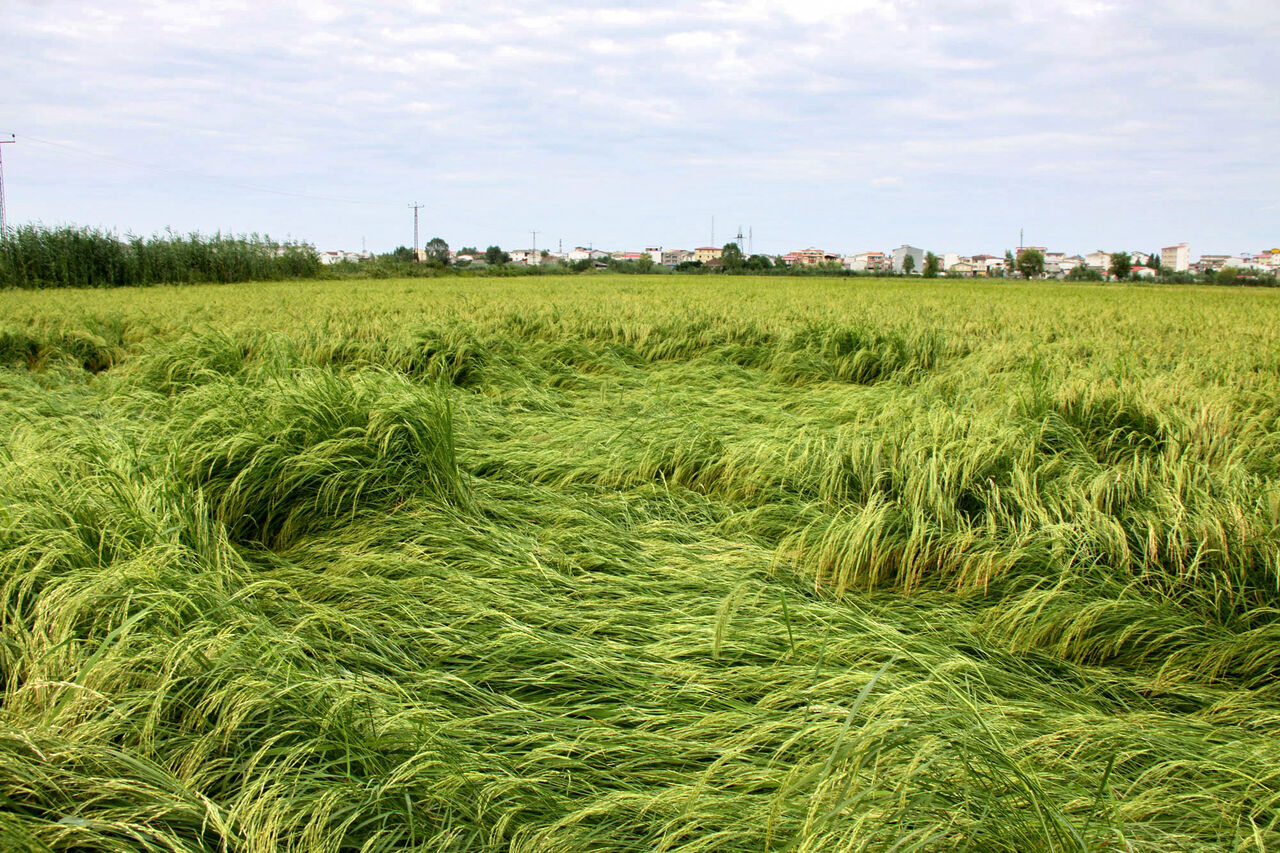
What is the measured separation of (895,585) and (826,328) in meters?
→ 4.85

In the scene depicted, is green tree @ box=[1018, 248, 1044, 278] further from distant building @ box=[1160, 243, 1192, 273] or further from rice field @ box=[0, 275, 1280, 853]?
rice field @ box=[0, 275, 1280, 853]

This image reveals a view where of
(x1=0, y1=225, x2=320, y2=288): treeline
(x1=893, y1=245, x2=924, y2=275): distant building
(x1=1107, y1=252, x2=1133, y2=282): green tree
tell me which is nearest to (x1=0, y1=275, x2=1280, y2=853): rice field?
(x1=0, y1=225, x2=320, y2=288): treeline

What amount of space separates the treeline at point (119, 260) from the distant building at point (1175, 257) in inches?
3598

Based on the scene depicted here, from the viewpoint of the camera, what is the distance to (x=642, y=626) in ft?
6.83

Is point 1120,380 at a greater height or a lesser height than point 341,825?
greater

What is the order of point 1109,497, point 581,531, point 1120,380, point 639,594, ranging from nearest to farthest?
point 639,594
point 1109,497
point 581,531
point 1120,380

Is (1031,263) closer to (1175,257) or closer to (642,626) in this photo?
(1175,257)

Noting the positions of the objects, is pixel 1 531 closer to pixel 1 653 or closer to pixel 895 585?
pixel 1 653

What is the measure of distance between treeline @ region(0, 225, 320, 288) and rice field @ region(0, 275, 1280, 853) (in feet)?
70.1

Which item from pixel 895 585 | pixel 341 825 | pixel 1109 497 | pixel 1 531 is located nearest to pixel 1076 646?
pixel 895 585

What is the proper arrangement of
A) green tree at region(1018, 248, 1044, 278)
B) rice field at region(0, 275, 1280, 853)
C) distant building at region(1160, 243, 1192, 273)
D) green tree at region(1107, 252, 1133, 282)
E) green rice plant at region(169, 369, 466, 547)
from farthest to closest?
distant building at region(1160, 243, 1192, 273) → green tree at region(1018, 248, 1044, 278) → green tree at region(1107, 252, 1133, 282) → green rice plant at region(169, 369, 466, 547) → rice field at region(0, 275, 1280, 853)

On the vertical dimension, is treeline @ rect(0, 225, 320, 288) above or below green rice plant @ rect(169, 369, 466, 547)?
above

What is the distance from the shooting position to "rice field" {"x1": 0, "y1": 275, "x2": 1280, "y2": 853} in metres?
1.30

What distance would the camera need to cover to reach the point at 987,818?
3.85 ft
